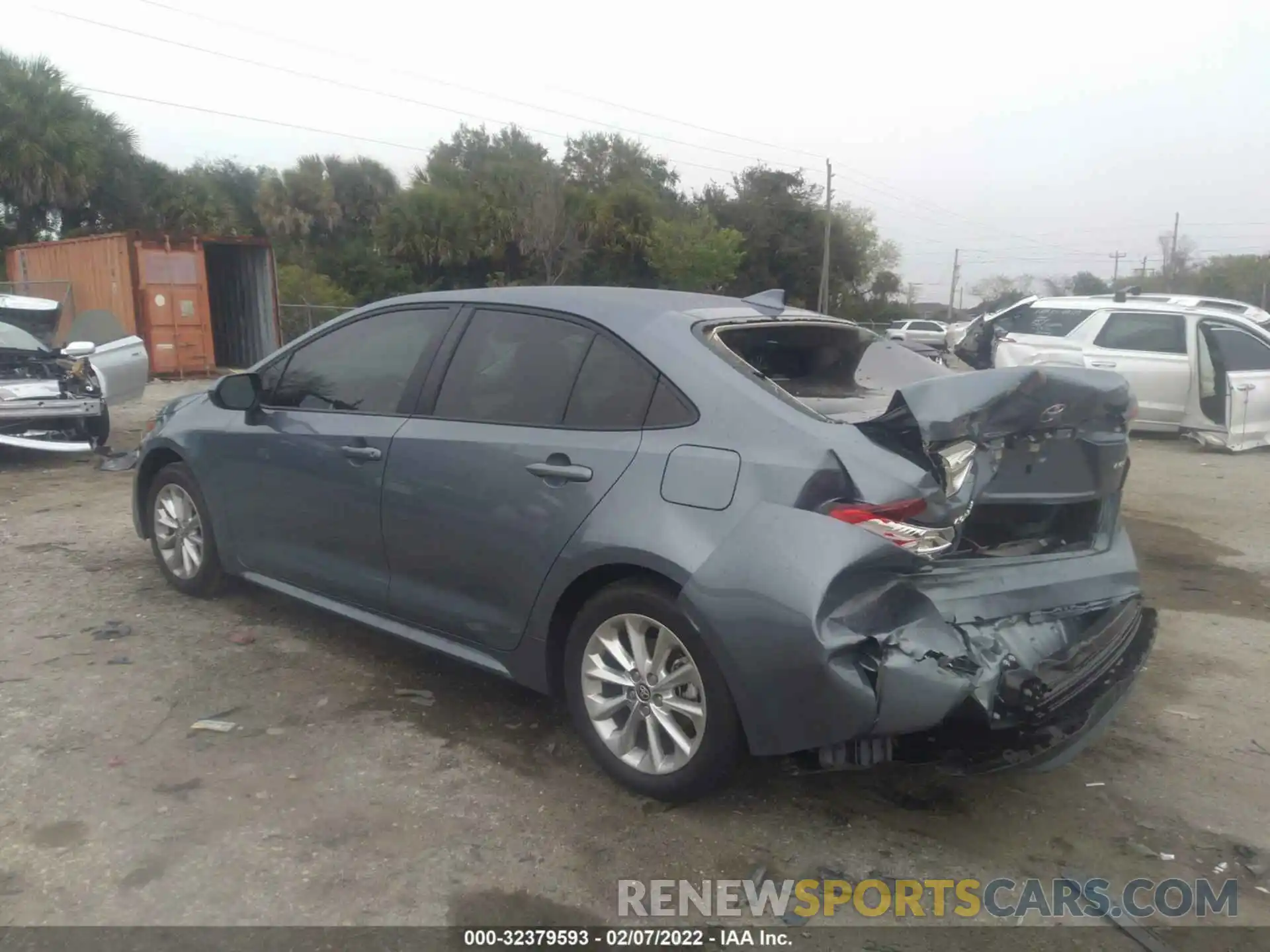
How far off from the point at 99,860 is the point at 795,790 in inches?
84.9

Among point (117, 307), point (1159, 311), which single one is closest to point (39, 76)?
point (117, 307)

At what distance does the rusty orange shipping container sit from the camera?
18.1 metres

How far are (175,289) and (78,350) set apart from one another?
959cm

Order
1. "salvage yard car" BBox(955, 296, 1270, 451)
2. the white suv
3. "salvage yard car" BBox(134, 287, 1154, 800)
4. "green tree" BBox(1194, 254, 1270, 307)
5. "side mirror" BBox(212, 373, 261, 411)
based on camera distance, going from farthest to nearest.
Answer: "green tree" BBox(1194, 254, 1270, 307) → the white suv → "salvage yard car" BBox(955, 296, 1270, 451) → "side mirror" BBox(212, 373, 261, 411) → "salvage yard car" BBox(134, 287, 1154, 800)

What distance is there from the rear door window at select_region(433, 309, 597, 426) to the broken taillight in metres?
1.12

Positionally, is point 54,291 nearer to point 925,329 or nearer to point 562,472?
point 562,472

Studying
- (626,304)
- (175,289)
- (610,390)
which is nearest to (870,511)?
(610,390)

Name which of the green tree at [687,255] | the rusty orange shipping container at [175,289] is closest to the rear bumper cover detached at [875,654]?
Answer: the rusty orange shipping container at [175,289]

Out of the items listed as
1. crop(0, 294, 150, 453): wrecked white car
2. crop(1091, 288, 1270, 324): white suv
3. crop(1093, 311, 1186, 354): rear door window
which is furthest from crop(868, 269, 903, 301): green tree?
crop(0, 294, 150, 453): wrecked white car

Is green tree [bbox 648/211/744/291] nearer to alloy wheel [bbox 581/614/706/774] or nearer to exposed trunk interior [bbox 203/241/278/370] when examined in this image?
exposed trunk interior [bbox 203/241/278/370]

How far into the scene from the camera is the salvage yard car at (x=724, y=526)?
2.94 metres

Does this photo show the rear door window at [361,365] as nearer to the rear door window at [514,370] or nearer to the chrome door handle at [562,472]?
the rear door window at [514,370]

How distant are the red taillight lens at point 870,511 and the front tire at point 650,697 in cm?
56

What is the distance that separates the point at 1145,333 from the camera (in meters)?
11.7
